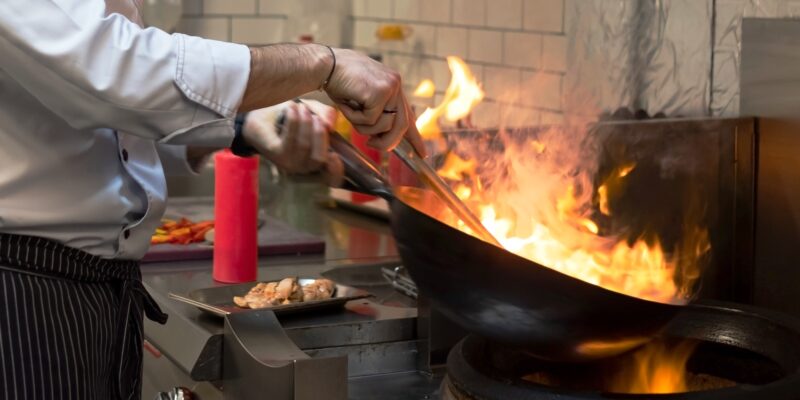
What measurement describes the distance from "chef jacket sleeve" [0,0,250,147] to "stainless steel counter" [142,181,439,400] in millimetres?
456

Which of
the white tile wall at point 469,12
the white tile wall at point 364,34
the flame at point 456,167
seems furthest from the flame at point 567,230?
the white tile wall at point 364,34

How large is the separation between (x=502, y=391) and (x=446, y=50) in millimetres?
2163

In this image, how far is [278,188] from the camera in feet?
11.2

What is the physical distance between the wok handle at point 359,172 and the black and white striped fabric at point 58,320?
357mm

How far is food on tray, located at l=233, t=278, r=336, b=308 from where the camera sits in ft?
6.28

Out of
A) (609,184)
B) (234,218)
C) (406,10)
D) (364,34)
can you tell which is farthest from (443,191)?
(364,34)

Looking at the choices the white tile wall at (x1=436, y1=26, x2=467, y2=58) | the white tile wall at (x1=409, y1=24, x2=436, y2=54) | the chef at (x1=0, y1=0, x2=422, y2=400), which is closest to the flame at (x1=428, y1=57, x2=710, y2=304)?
the chef at (x1=0, y1=0, x2=422, y2=400)

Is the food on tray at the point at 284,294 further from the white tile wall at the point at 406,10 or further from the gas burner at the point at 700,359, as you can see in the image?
the white tile wall at the point at 406,10

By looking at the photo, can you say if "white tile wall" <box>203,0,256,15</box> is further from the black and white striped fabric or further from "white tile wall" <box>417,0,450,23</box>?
the black and white striped fabric

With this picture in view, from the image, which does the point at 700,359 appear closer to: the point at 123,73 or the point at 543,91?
the point at 123,73

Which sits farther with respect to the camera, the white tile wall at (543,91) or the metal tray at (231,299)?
the white tile wall at (543,91)

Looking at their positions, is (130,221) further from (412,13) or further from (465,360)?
(412,13)

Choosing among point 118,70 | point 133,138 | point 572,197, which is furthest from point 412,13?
point 118,70

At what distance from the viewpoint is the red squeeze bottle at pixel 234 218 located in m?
2.19
